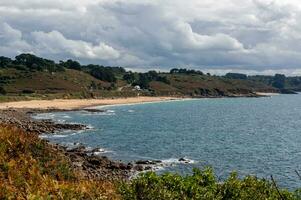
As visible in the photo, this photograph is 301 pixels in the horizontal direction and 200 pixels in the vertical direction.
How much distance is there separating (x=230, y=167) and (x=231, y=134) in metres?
39.0

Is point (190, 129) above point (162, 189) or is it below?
below

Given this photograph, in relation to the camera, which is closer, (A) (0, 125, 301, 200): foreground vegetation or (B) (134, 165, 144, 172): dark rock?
(A) (0, 125, 301, 200): foreground vegetation

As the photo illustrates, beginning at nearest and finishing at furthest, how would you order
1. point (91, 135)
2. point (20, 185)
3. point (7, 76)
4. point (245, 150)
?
point (20, 185) < point (245, 150) < point (91, 135) < point (7, 76)

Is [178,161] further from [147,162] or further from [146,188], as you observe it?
[146,188]

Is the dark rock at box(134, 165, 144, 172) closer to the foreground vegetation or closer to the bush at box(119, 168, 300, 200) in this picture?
the foreground vegetation

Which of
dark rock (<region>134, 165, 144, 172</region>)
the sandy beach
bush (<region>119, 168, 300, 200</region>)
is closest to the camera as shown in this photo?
bush (<region>119, 168, 300, 200</region>)

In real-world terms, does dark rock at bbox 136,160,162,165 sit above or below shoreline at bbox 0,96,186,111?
below

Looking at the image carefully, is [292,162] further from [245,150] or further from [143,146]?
[143,146]

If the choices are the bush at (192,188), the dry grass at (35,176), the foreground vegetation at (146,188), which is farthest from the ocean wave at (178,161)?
the bush at (192,188)

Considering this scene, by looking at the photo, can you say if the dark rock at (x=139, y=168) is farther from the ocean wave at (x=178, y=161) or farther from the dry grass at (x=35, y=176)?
the dry grass at (x=35, y=176)

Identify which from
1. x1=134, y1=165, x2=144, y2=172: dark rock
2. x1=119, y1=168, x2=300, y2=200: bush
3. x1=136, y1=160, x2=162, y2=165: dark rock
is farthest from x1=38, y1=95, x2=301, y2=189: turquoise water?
x1=119, y1=168, x2=300, y2=200: bush

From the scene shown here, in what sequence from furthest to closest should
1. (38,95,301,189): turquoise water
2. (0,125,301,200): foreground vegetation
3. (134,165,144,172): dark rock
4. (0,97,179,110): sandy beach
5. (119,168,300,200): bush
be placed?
1. (0,97,179,110): sandy beach
2. (38,95,301,189): turquoise water
3. (134,165,144,172): dark rock
4. (0,125,301,200): foreground vegetation
5. (119,168,300,200): bush

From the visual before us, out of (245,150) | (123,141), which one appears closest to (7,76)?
(123,141)

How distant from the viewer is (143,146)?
222 ft
